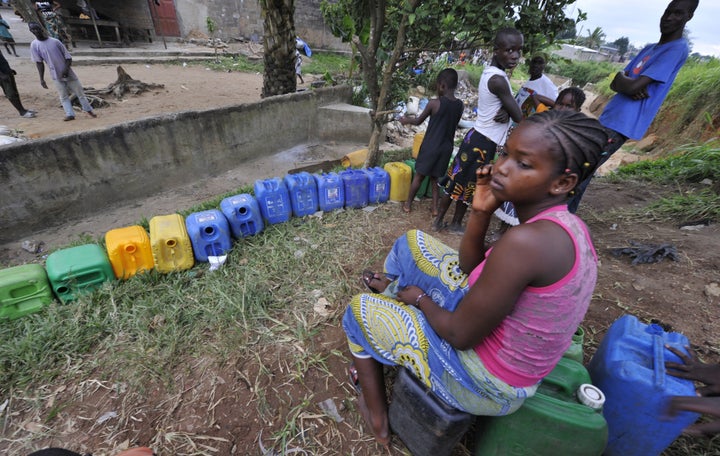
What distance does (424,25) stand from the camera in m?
3.41

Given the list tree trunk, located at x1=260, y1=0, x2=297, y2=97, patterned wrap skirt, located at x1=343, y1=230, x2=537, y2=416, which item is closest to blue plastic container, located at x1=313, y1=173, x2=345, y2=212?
patterned wrap skirt, located at x1=343, y1=230, x2=537, y2=416

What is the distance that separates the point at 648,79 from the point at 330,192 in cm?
316

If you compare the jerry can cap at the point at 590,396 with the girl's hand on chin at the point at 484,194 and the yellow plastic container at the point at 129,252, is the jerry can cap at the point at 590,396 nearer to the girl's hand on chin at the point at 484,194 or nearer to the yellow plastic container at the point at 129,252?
the girl's hand on chin at the point at 484,194

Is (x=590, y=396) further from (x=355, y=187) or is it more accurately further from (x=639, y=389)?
(x=355, y=187)

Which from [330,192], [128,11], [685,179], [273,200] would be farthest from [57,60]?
[128,11]

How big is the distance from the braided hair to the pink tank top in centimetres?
16

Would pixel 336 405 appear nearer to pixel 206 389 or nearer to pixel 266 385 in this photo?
pixel 266 385

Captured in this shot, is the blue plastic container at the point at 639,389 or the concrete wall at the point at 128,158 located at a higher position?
the blue plastic container at the point at 639,389

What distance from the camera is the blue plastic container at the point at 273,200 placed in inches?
138

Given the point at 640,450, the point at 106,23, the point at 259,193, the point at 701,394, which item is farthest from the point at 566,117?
the point at 106,23

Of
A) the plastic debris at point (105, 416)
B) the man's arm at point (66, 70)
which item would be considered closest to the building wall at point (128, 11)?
the man's arm at point (66, 70)

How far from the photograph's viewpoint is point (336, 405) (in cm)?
196

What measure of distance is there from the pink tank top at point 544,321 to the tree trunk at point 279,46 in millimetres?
6798

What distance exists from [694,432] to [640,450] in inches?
8.7
